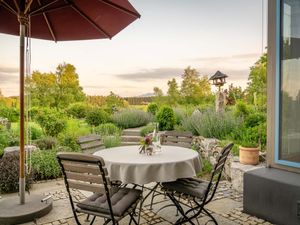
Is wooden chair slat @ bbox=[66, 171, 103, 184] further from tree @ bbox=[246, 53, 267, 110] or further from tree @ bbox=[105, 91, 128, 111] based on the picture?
tree @ bbox=[105, 91, 128, 111]

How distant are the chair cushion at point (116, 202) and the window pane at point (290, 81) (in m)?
2.26

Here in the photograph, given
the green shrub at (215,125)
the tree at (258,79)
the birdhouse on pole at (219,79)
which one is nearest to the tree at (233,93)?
the tree at (258,79)

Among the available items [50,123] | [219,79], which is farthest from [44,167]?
[219,79]

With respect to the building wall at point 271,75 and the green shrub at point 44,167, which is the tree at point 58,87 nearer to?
the green shrub at point 44,167

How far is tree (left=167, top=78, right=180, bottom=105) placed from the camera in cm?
1393

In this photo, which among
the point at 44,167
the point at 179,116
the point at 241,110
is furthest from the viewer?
the point at 179,116

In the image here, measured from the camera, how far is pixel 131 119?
30.3ft

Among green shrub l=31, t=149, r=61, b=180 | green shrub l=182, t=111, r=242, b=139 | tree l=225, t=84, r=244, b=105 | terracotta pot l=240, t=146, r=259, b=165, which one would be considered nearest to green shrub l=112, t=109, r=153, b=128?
green shrub l=182, t=111, r=242, b=139

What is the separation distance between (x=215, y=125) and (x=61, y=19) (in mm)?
4396

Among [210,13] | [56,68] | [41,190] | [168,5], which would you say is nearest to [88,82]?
[56,68]

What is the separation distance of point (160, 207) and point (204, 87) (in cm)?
1100

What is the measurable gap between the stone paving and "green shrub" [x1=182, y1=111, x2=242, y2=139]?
7.42 ft

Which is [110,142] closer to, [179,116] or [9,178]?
[9,178]

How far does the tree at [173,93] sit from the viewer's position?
13930 mm
